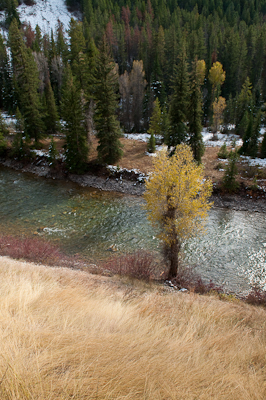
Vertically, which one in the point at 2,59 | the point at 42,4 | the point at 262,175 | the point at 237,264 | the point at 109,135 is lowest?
the point at 237,264

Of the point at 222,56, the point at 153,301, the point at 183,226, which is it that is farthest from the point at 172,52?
the point at 153,301

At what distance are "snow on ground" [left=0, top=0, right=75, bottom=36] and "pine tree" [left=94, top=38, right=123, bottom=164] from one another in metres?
83.4

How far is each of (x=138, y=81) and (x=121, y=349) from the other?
5196cm

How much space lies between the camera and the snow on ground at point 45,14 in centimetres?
9638

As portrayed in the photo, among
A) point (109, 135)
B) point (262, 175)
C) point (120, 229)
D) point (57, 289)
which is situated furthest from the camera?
point (109, 135)

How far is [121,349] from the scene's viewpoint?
4.98 m

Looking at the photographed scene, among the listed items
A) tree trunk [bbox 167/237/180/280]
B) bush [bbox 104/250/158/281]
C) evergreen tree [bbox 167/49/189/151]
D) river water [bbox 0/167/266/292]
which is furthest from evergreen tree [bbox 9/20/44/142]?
tree trunk [bbox 167/237/180/280]

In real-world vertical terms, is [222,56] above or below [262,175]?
above

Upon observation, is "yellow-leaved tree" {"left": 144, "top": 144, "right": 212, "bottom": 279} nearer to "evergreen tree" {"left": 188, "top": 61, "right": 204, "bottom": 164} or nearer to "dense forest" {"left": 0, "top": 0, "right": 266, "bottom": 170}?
"evergreen tree" {"left": 188, "top": 61, "right": 204, "bottom": 164}

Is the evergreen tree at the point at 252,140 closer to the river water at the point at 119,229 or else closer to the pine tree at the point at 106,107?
the river water at the point at 119,229

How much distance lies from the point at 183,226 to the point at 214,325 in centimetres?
609

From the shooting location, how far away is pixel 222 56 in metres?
63.4

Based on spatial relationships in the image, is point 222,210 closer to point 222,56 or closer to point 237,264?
point 237,264

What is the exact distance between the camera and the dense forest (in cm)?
3155
